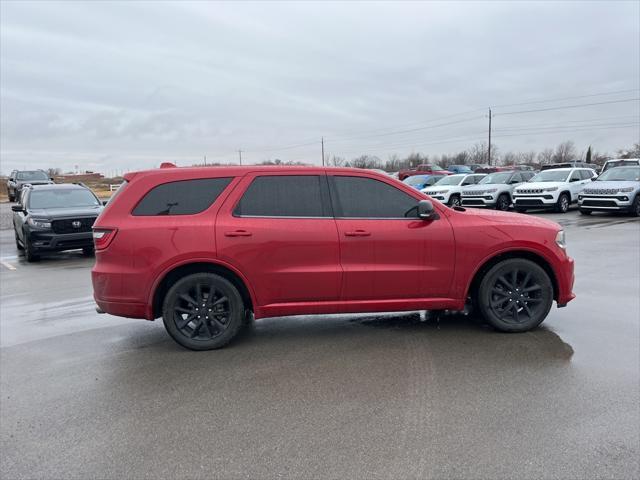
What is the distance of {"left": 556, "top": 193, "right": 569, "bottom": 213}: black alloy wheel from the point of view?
1988cm

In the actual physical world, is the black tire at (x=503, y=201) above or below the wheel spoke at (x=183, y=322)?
above

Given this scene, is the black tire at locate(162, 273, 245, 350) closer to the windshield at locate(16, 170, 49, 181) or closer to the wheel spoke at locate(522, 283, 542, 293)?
the wheel spoke at locate(522, 283, 542, 293)

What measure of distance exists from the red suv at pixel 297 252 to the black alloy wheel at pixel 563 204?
16201 mm

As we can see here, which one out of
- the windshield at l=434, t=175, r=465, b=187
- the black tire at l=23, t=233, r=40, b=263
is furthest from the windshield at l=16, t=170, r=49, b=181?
the windshield at l=434, t=175, r=465, b=187

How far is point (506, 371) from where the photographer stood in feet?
14.1

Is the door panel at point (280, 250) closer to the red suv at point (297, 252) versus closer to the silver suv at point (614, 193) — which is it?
the red suv at point (297, 252)

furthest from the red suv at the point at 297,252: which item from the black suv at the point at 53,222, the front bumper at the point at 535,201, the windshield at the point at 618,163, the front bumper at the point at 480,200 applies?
the windshield at the point at 618,163

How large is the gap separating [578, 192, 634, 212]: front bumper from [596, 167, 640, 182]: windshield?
132cm

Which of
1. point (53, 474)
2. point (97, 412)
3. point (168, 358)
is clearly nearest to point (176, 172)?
point (168, 358)

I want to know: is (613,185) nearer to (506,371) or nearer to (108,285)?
(506,371)

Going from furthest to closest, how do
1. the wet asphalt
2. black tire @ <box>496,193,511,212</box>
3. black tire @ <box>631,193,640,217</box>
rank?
black tire @ <box>496,193,511,212</box> → black tire @ <box>631,193,640,217</box> → the wet asphalt

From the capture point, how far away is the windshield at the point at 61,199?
12359 millimetres

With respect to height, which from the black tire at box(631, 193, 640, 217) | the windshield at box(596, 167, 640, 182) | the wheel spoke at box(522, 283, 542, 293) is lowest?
the wheel spoke at box(522, 283, 542, 293)

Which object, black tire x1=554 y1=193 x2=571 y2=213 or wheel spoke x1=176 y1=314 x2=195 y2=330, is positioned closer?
wheel spoke x1=176 y1=314 x2=195 y2=330
